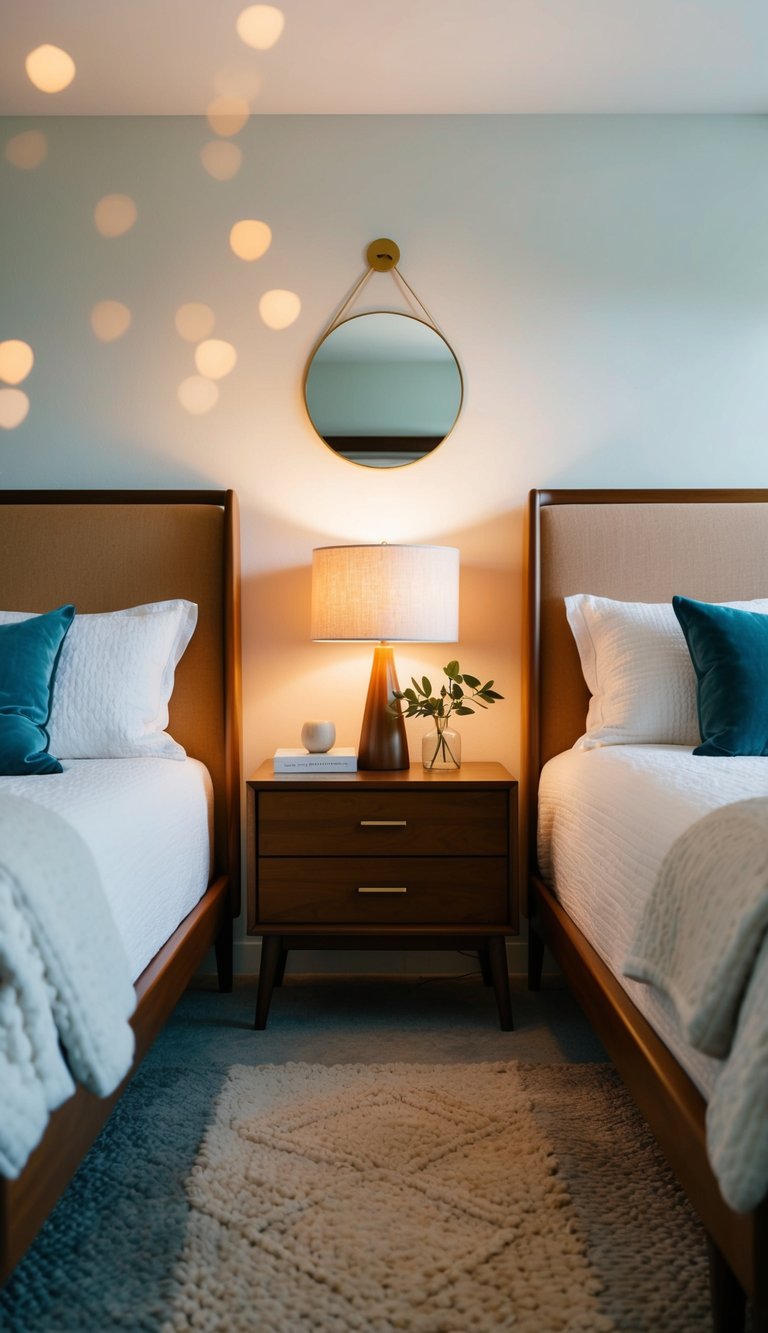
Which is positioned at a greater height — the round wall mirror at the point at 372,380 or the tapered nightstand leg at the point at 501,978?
the round wall mirror at the point at 372,380

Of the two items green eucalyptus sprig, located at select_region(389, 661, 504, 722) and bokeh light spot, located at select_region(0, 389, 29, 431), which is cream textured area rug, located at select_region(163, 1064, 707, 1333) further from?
bokeh light spot, located at select_region(0, 389, 29, 431)

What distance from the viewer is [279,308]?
2779mm

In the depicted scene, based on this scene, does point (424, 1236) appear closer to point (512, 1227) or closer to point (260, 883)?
point (512, 1227)

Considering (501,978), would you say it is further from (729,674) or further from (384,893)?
(729,674)

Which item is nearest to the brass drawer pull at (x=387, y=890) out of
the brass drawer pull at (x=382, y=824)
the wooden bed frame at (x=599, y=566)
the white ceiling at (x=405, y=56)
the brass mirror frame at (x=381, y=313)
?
the brass drawer pull at (x=382, y=824)

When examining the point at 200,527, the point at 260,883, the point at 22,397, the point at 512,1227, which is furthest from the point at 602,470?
the point at 512,1227

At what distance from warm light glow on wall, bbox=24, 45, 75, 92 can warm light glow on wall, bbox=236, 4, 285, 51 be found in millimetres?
471

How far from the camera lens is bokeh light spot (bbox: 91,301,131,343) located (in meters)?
2.78

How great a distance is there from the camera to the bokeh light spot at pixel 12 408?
278 centimetres

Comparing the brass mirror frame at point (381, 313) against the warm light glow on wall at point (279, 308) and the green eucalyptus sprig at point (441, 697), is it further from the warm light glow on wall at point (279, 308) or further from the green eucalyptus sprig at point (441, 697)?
the green eucalyptus sprig at point (441, 697)

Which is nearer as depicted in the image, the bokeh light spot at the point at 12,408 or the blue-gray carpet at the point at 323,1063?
the blue-gray carpet at the point at 323,1063

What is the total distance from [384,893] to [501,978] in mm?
339

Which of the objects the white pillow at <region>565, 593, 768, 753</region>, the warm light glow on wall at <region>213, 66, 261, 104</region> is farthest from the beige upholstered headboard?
the warm light glow on wall at <region>213, 66, 261, 104</region>

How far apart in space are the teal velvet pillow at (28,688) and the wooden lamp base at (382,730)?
75 centimetres
